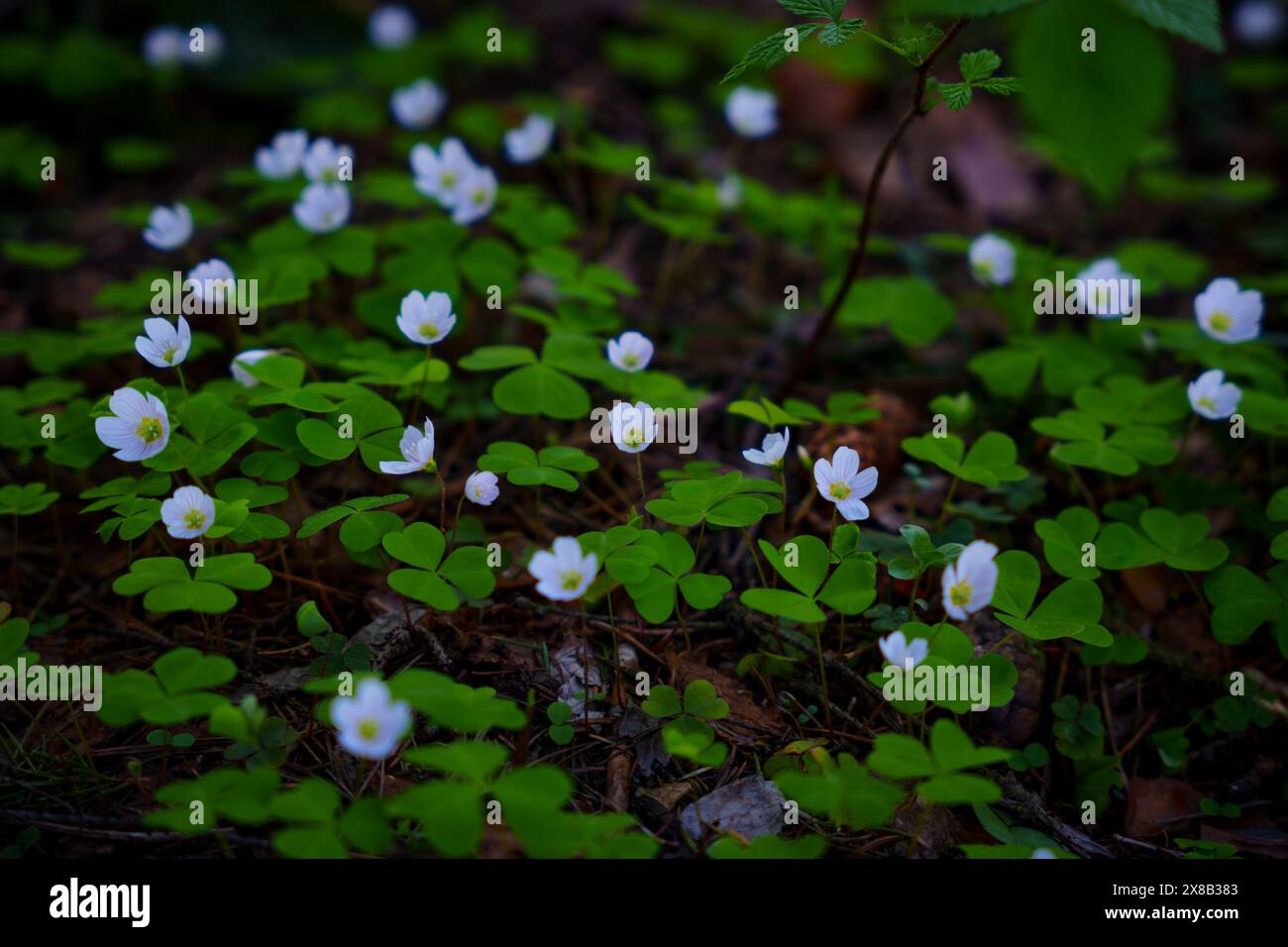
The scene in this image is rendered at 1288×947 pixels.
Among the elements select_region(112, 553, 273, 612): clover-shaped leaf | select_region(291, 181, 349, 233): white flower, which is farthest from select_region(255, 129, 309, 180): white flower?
select_region(112, 553, 273, 612): clover-shaped leaf

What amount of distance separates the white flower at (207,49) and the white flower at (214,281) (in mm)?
2865

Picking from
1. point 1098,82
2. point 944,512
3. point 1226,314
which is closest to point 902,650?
point 944,512

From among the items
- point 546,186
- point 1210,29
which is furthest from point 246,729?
point 546,186

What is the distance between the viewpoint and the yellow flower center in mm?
2354

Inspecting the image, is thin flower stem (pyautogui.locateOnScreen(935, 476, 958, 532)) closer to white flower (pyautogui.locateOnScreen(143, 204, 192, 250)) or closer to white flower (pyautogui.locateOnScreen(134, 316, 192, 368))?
white flower (pyautogui.locateOnScreen(134, 316, 192, 368))

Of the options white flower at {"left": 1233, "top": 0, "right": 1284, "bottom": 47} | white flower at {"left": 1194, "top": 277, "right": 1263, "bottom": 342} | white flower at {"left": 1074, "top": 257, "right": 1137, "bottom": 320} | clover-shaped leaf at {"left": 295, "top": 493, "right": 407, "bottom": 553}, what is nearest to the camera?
clover-shaped leaf at {"left": 295, "top": 493, "right": 407, "bottom": 553}

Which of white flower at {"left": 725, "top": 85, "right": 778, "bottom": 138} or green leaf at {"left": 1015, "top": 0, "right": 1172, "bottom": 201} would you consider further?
white flower at {"left": 725, "top": 85, "right": 778, "bottom": 138}

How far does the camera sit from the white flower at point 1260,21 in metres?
5.82

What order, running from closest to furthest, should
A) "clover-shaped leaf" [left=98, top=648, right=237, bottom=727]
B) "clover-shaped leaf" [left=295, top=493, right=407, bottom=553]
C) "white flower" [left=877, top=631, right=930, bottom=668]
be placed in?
1. "clover-shaped leaf" [left=98, top=648, right=237, bottom=727]
2. "white flower" [left=877, top=631, right=930, bottom=668]
3. "clover-shaped leaf" [left=295, top=493, right=407, bottom=553]

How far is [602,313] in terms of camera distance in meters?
3.22

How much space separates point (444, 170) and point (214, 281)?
0.99 m

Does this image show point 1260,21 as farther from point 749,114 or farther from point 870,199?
point 870,199

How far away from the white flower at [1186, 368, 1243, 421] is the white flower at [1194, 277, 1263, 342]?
0.35m
